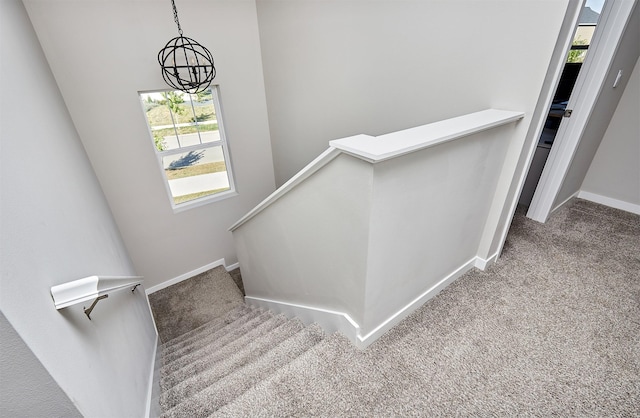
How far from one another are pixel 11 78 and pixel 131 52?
1.88 m

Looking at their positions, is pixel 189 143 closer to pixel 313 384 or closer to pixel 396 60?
pixel 396 60

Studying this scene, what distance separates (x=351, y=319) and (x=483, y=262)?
1155mm

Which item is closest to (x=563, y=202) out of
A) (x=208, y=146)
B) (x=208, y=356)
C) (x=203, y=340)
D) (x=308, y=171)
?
(x=308, y=171)

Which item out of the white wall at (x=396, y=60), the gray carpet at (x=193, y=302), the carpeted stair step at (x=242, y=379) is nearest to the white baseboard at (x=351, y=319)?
the carpeted stair step at (x=242, y=379)

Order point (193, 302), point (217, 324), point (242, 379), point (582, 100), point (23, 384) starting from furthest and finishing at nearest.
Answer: point (193, 302) → point (217, 324) → point (582, 100) → point (242, 379) → point (23, 384)

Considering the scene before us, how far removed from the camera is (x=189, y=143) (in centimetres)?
342

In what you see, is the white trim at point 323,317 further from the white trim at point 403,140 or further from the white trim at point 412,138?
the white trim at point 412,138

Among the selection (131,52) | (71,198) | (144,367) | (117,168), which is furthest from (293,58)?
(144,367)

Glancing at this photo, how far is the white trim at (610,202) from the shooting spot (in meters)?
2.70

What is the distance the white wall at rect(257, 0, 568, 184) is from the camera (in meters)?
1.49

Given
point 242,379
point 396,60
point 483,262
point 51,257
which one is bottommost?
point 242,379

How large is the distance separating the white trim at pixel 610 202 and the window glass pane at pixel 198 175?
4.01 meters

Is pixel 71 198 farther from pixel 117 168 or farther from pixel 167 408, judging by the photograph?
pixel 117 168

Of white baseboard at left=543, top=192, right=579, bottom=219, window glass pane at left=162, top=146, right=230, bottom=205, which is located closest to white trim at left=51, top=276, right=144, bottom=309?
window glass pane at left=162, top=146, right=230, bottom=205
